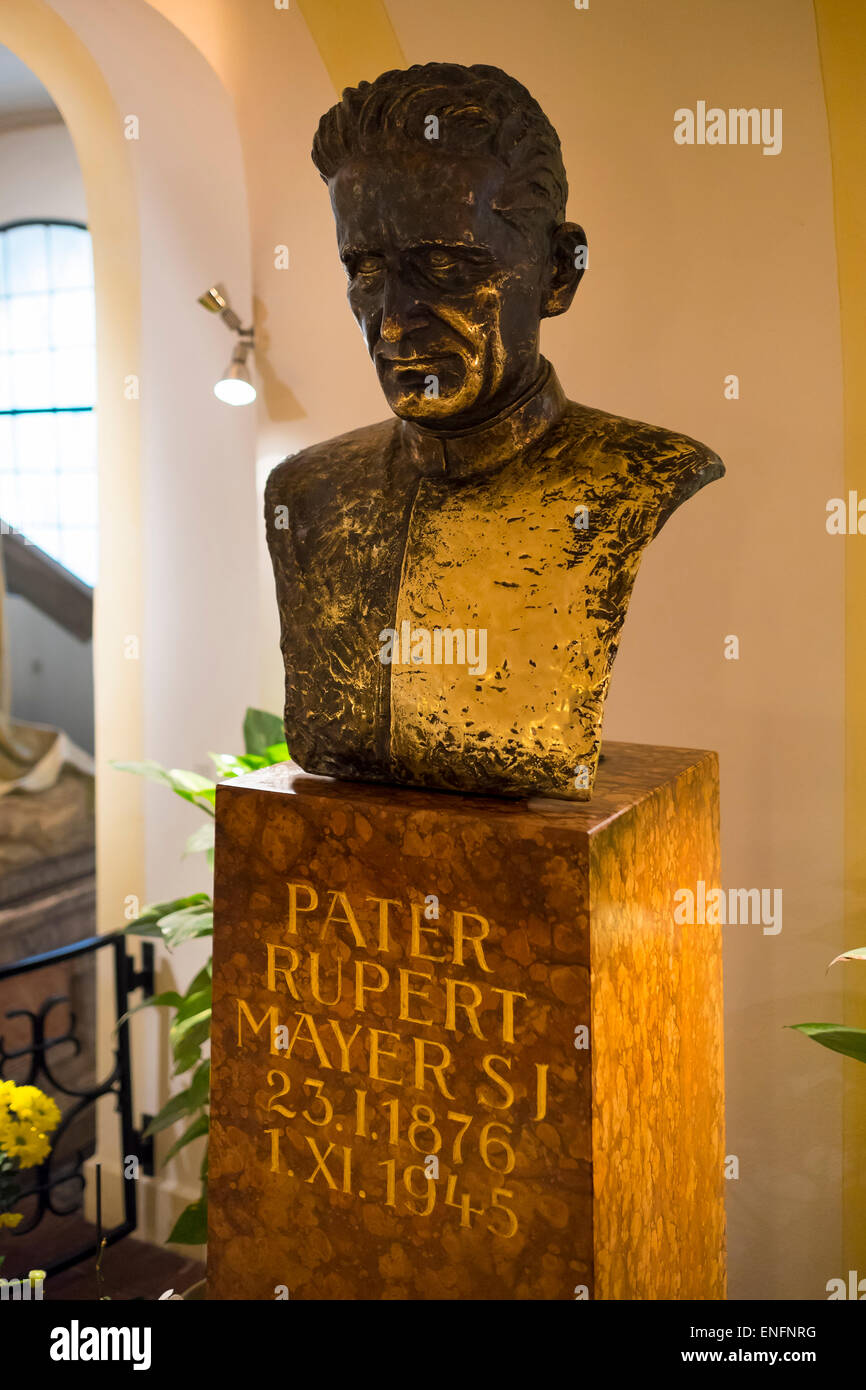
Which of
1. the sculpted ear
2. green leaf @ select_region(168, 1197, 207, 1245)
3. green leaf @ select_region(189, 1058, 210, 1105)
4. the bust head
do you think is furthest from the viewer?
green leaf @ select_region(189, 1058, 210, 1105)

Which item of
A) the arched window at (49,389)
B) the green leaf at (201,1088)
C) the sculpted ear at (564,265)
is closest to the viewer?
the sculpted ear at (564,265)

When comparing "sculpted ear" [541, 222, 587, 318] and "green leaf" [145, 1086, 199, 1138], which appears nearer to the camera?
"sculpted ear" [541, 222, 587, 318]

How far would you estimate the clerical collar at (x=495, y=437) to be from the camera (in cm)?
168

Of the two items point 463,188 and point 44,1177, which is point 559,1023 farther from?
point 44,1177

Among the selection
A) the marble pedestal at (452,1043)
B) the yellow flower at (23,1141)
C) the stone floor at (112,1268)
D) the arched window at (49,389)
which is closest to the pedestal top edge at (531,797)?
the marble pedestal at (452,1043)

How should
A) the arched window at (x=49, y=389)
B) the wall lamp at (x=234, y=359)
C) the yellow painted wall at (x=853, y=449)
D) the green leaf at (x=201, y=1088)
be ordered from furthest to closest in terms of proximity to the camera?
the arched window at (x=49, y=389) < the wall lamp at (x=234, y=359) < the green leaf at (x=201, y=1088) < the yellow painted wall at (x=853, y=449)

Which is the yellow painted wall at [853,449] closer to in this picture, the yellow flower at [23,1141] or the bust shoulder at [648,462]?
the bust shoulder at [648,462]

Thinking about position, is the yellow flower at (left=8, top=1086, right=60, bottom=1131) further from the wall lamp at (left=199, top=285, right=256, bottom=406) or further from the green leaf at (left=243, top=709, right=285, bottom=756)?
the wall lamp at (left=199, top=285, right=256, bottom=406)

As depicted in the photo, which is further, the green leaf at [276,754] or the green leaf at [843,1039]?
the green leaf at [276,754]

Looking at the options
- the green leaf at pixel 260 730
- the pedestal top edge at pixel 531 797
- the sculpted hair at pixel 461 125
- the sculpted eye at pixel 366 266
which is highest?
the sculpted hair at pixel 461 125

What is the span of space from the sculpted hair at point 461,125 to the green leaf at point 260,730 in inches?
62.7

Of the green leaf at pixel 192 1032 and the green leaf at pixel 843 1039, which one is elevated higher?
the green leaf at pixel 843 1039

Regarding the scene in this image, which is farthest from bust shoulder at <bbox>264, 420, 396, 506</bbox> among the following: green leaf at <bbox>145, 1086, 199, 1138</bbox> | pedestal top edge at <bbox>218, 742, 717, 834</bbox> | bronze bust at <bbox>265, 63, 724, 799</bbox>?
green leaf at <bbox>145, 1086, 199, 1138</bbox>

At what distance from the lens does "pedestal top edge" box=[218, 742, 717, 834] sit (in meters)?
1.61
